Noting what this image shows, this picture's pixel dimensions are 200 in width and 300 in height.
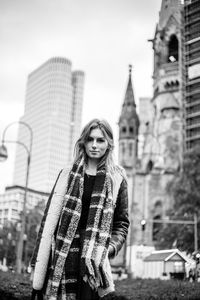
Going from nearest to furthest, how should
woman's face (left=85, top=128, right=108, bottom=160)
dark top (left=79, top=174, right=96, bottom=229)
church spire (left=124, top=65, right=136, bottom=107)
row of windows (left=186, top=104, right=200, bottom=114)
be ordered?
dark top (left=79, top=174, right=96, bottom=229)
woman's face (left=85, top=128, right=108, bottom=160)
row of windows (left=186, top=104, right=200, bottom=114)
church spire (left=124, top=65, right=136, bottom=107)

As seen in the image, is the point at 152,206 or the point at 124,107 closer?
the point at 152,206

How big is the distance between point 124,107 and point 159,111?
720cm

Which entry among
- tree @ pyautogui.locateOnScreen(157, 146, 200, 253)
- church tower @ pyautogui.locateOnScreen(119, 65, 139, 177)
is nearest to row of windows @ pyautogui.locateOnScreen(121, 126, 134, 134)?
church tower @ pyautogui.locateOnScreen(119, 65, 139, 177)

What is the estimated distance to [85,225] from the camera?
3391 mm

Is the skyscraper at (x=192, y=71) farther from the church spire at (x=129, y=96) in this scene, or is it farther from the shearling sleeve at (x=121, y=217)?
the shearling sleeve at (x=121, y=217)

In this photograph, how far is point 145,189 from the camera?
54.3 meters

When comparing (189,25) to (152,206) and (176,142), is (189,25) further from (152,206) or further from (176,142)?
(152,206)

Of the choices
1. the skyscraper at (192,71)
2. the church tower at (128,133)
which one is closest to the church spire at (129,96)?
the church tower at (128,133)

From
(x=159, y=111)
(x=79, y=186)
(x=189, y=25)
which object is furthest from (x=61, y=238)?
(x=159, y=111)

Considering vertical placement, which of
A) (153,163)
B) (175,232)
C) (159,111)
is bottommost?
(175,232)

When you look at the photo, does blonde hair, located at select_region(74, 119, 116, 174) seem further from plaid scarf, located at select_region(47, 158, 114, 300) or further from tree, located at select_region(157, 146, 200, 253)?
tree, located at select_region(157, 146, 200, 253)

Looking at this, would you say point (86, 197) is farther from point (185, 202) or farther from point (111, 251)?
point (185, 202)

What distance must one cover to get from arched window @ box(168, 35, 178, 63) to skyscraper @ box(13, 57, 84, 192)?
96.4 meters

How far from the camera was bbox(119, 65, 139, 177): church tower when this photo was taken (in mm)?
59469
